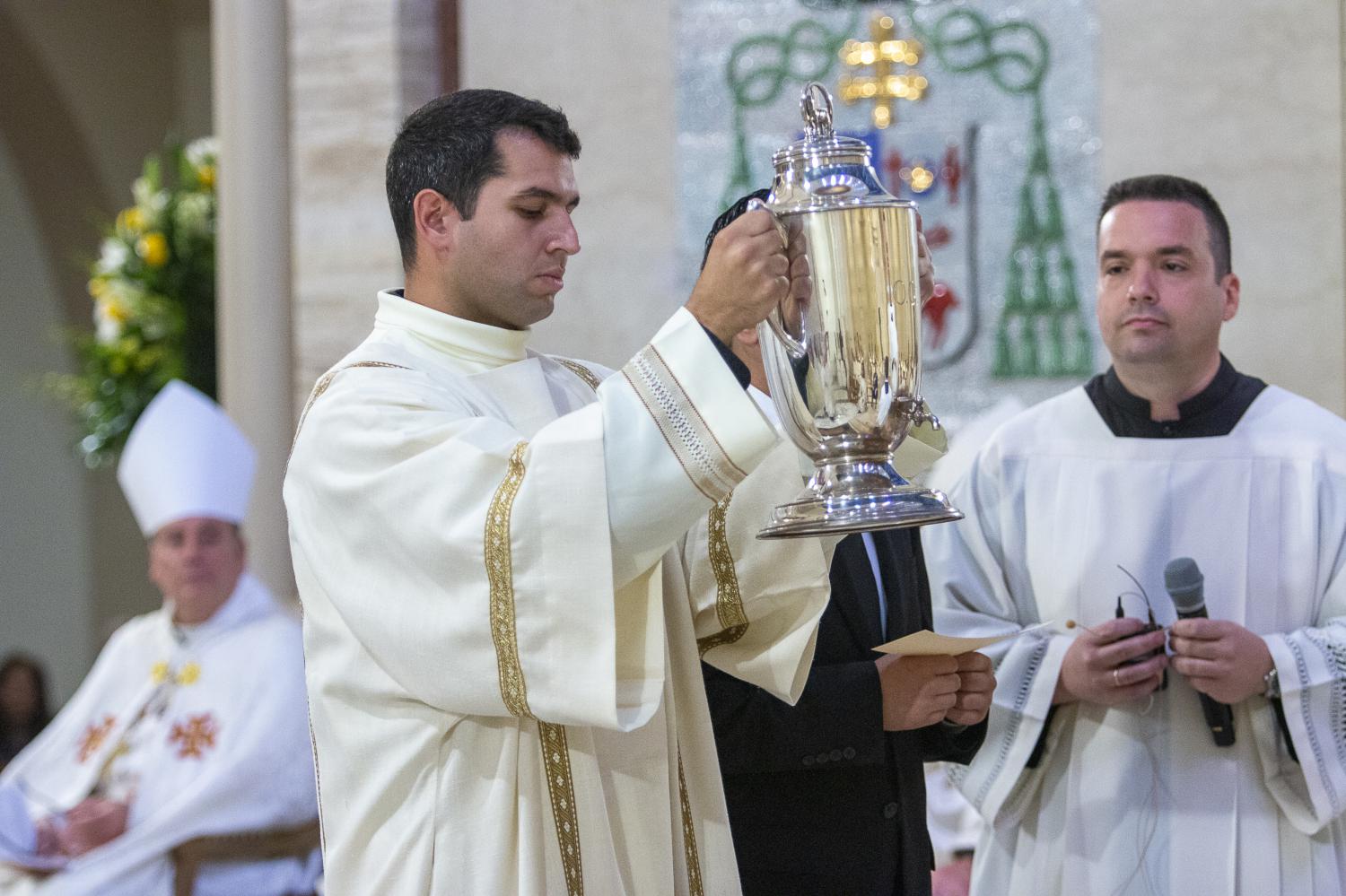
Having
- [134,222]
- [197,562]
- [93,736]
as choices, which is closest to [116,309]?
[134,222]

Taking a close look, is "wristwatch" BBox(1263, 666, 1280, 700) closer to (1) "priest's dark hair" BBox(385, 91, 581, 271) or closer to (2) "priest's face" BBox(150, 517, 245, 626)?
(1) "priest's dark hair" BBox(385, 91, 581, 271)

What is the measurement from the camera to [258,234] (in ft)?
22.9

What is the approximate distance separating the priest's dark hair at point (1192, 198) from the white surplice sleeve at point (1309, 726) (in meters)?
0.79

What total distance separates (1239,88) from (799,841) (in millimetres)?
4187

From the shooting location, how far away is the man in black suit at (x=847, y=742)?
288 centimetres

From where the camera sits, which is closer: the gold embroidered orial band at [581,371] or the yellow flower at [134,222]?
the gold embroidered orial band at [581,371]

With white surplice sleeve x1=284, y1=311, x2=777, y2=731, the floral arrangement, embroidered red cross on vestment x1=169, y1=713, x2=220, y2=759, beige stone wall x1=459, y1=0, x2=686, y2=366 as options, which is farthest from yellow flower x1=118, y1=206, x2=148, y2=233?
white surplice sleeve x1=284, y1=311, x2=777, y2=731

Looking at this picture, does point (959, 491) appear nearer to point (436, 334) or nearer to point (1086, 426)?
point (1086, 426)

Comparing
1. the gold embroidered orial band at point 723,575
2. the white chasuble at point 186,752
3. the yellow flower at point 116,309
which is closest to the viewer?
the gold embroidered orial band at point 723,575

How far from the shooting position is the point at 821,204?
2.24 metres

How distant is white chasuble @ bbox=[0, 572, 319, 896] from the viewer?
5559 millimetres

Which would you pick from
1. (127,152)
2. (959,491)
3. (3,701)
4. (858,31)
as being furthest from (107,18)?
(959,491)

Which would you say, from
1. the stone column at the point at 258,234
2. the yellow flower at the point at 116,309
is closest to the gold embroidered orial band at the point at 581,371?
the stone column at the point at 258,234

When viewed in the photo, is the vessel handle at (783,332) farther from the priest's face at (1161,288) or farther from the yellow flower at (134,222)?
the yellow flower at (134,222)
